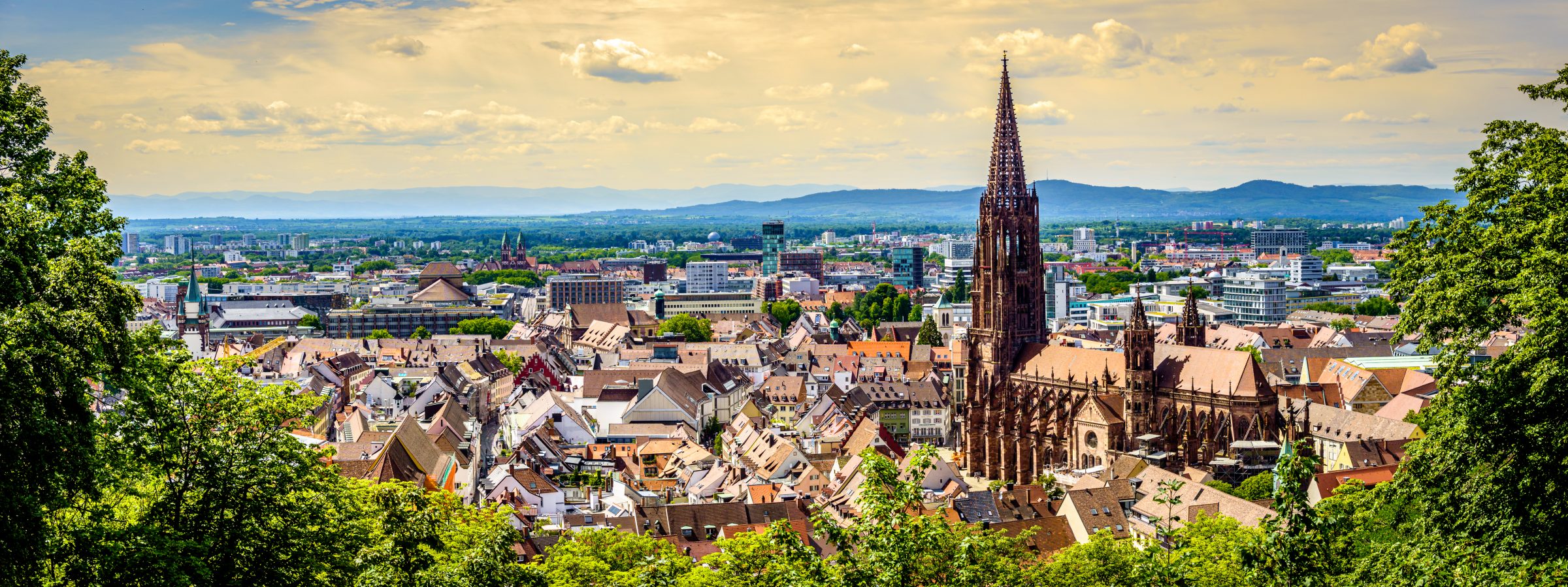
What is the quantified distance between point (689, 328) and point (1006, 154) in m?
97.5

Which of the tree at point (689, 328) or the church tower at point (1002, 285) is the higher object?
the church tower at point (1002, 285)

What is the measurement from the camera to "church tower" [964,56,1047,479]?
3661 inches

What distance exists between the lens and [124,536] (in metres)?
21.3

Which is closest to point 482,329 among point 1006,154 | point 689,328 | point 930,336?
point 689,328

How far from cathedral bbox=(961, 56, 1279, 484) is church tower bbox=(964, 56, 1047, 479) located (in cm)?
8

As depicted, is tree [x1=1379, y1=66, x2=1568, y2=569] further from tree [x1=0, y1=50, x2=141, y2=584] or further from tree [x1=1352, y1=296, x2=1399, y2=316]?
tree [x1=1352, y1=296, x2=1399, y2=316]

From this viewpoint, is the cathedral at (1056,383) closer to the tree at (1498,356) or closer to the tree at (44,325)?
the tree at (1498,356)

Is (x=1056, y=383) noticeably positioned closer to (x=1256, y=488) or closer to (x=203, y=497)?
(x=1256, y=488)

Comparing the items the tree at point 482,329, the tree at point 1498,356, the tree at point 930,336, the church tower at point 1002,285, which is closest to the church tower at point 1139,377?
the church tower at point 1002,285

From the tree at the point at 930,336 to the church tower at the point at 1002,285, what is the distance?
64.9m

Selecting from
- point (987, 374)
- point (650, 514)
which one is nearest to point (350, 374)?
point (987, 374)

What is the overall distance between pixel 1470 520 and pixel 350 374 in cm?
11289

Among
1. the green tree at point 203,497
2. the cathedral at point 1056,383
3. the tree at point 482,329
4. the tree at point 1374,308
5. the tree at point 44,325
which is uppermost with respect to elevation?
the tree at point 44,325

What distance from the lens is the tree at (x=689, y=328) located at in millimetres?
186750
